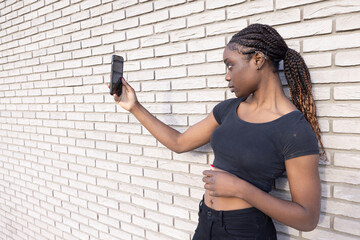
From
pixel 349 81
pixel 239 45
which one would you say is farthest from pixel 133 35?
pixel 349 81

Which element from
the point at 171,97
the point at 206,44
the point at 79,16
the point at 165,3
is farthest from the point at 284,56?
the point at 79,16

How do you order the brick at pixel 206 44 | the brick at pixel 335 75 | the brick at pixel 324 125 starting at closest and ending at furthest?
the brick at pixel 335 75 < the brick at pixel 324 125 < the brick at pixel 206 44

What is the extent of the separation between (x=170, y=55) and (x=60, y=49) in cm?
165

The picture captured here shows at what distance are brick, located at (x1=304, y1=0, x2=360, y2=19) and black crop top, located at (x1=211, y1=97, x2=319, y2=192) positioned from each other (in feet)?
2.17

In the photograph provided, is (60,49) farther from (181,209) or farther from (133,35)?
(181,209)

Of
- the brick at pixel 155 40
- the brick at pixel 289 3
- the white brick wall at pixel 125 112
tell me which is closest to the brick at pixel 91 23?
the white brick wall at pixel 125 112

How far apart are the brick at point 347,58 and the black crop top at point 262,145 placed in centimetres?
44

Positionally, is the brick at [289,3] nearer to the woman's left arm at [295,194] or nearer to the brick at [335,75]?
the brick at [335,75]

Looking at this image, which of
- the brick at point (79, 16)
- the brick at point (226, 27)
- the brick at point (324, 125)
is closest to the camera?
the brick at point (324, 125)

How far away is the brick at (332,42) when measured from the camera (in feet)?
5.22

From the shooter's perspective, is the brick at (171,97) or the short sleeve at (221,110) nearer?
the short sleeve at (221,110)

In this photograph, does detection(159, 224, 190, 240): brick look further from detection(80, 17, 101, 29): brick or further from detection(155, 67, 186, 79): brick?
detection(80, 17, 101, 29): brick

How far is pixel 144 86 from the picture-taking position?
8.70ft

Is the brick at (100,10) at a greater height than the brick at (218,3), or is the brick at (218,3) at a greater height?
the brick at (100,10)
